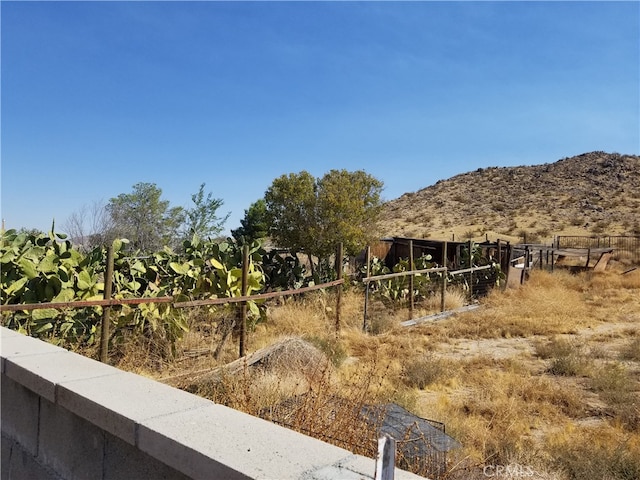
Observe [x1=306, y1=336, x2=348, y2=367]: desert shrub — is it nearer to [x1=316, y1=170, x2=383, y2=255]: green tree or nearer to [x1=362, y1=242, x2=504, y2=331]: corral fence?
[x1=362, y1=242, x2=504, y2=331]: corral fence

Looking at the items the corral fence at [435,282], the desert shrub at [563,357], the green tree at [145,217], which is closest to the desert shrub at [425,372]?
the desert shrub at [563,357]

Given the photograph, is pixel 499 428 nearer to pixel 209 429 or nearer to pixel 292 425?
pixel 292 425

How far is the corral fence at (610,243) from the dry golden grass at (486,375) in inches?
699

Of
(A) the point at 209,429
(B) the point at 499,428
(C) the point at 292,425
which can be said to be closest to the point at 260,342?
(B) the point at 499,428

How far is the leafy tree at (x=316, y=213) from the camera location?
1611cm

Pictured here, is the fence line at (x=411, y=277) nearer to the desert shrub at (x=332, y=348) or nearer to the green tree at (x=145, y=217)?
the desert shrub at (x=332, y=348)

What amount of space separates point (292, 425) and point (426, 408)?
288 centimetres

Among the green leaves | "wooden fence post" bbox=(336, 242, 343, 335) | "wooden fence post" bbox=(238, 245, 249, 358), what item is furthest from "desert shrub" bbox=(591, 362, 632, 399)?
the green leaves

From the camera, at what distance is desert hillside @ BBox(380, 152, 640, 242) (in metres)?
40.5

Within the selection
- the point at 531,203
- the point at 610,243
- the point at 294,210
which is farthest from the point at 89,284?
the point at 531,203

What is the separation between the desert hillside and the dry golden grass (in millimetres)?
25149

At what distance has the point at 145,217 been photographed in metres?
19.8

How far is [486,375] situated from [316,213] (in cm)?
935

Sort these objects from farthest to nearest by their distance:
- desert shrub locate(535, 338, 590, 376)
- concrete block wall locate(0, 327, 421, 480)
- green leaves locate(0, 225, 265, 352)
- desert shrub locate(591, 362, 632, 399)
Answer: desert shrub locate(535, 338, 590, 376) → desert shrub locate(591, 362, 632, 399) → green leaves locate(0, 225, 265, 352) → concrete block wall locate(0, 327, 421, 480)
